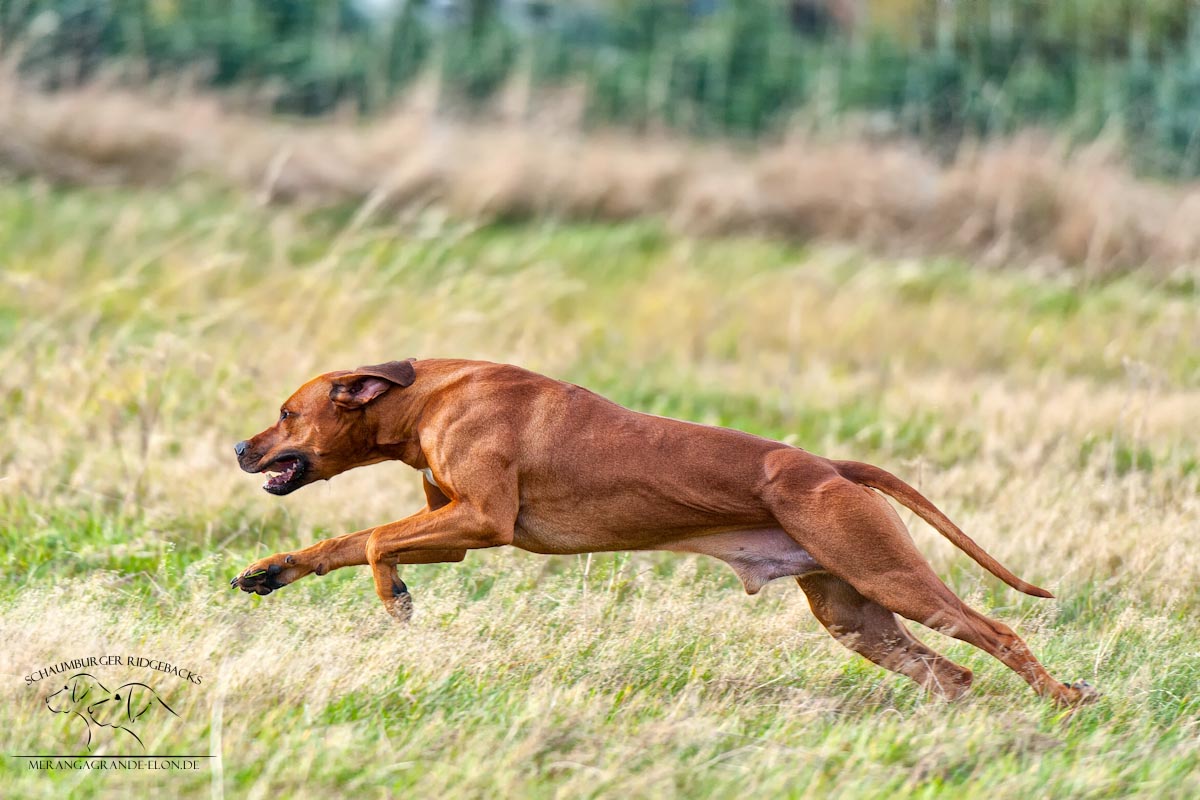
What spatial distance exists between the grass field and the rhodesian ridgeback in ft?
0.72

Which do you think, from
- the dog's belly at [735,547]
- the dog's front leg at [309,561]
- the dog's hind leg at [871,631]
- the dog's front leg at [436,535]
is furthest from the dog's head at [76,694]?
the dog's hind leg at [871,631]

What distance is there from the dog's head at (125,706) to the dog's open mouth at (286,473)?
0.95 meters

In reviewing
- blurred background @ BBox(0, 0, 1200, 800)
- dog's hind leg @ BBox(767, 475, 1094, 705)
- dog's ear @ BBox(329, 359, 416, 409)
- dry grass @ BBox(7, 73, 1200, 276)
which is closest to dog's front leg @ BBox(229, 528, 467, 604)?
blurred background @ BBox(0, 0, 1200, 800)

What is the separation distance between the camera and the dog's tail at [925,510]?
187 inches

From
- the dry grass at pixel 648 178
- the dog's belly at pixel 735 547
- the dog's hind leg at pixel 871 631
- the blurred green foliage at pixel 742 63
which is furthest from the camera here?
the blurred green foliage at pixel 742 63

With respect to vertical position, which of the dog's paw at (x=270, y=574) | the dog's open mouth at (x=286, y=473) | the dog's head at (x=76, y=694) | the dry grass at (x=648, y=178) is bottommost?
the dry grass at (x=648, y=178)

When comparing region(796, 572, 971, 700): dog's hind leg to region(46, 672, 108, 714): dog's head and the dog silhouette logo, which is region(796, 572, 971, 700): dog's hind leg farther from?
region(46, 672, 108, 714): dog's head

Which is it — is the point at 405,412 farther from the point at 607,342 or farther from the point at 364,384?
the point at 607,342

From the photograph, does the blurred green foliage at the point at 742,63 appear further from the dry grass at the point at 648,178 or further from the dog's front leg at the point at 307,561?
the dog's front leg at the point at 307,561

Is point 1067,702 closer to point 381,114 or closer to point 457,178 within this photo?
point 457,178

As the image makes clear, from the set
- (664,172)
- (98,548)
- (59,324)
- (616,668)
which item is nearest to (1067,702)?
(616,668)

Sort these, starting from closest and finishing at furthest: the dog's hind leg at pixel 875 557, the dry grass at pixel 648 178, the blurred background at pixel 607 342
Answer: the blurred background at pixel 607 342 < the dog's hind leg at pixel 875 557 < the dry grass at pixel 648 178

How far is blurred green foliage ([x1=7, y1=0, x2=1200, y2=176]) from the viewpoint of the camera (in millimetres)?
17859

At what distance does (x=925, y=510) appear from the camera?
15.8ft
